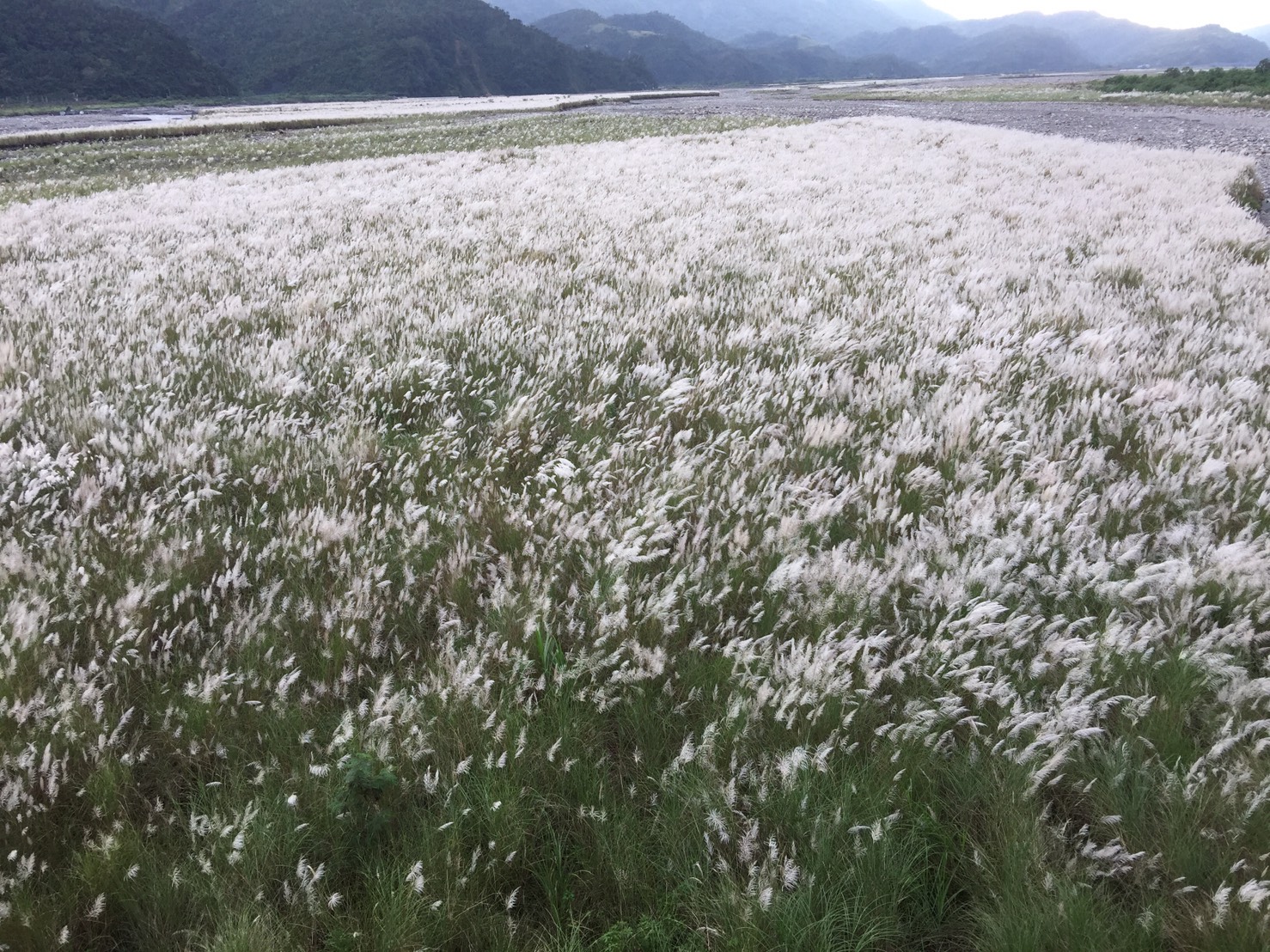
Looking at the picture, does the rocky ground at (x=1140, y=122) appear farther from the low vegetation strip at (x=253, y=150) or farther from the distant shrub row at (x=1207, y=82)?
the low vegetation strip at (x=253, y=150)

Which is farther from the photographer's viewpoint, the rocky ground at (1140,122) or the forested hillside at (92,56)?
the forested hillside at (92,56)

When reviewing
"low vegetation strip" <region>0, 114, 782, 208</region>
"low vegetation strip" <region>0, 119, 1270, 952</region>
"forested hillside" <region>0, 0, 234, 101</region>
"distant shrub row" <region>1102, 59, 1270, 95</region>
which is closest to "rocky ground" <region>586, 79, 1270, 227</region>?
"distant shrub row" <region>1102, 59, 1270, 95</region>

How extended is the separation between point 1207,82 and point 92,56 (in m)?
181

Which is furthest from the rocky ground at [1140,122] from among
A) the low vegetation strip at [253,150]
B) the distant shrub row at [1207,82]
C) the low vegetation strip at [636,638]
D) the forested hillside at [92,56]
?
the forested hillside at [92,56]

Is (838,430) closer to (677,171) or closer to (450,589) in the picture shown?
(450,589)

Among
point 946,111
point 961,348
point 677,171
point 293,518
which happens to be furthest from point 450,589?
point 946,111

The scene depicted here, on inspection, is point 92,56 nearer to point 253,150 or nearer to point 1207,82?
point 253,150

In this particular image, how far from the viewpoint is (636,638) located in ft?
7.38

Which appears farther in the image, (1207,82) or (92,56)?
(92,56)

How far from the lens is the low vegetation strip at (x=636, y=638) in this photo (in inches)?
64.1

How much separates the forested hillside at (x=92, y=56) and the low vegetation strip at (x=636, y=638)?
169 meters

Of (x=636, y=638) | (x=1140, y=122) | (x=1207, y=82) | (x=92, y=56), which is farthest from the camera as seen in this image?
(x=92, y=56)

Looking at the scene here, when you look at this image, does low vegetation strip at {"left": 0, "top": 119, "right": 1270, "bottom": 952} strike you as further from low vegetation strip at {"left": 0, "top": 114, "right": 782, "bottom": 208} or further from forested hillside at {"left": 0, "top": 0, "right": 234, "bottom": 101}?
forested hillside at {"left": 0, "top": 0, "right": 234, "bottom": 101}

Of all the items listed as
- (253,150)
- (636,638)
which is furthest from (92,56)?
(636,638)
